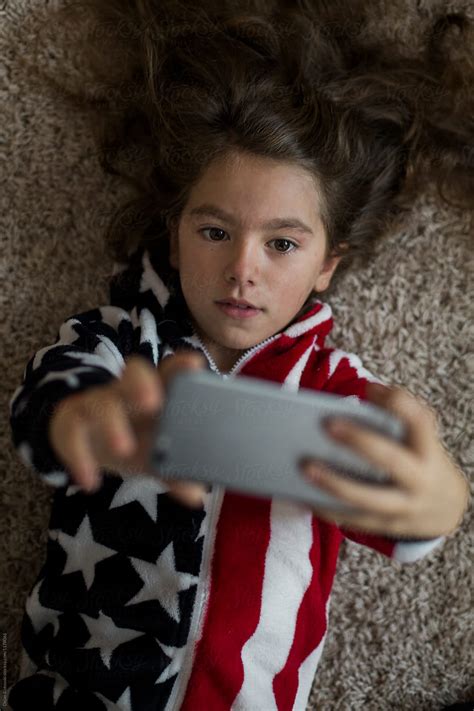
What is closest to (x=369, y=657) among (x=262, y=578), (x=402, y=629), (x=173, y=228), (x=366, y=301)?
(x=402, y=629)

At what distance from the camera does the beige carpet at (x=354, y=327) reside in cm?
107

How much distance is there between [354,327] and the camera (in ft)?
3.59

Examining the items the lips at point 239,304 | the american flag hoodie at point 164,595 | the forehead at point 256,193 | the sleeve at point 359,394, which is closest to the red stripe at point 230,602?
the american flag hoodie at point 164,595

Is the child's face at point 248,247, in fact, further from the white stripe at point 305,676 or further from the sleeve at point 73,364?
the white stripe at point 305,676

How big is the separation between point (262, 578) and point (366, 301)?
42 cm

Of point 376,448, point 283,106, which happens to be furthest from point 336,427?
point 283,106

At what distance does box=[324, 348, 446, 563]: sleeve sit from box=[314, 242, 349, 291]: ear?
0.09 metres

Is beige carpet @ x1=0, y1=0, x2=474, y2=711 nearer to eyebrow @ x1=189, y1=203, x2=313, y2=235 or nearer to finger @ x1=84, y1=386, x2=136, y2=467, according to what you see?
eyebrow @ x1=189, y1=203, x2=313, y2=235

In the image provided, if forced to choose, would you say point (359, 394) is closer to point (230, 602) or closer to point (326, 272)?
point (326, 272)

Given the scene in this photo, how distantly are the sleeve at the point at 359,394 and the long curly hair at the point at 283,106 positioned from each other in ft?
0.41

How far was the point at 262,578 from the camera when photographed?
89cm

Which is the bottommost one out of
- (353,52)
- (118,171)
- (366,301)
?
(366,301)

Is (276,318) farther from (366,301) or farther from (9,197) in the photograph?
(9,197)

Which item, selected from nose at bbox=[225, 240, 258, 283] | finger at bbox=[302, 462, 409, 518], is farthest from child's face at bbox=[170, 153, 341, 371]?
finger at bbox=[302, 462, 409, 518]
